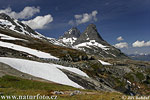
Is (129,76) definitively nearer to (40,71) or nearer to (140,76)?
(140,76)

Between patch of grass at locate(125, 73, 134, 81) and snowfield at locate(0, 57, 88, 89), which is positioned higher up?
snowfield at locate(0, 57, 88, 89)

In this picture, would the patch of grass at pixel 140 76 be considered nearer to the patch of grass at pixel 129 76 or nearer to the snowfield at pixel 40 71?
the patch of grass at pixel 129 76

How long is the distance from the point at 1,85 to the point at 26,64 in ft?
65.0

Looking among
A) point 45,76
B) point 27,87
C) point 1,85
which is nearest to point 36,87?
point 27,87

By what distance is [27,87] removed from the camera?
112 ft

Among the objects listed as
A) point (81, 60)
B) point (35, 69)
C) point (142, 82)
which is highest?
point (81, 60)

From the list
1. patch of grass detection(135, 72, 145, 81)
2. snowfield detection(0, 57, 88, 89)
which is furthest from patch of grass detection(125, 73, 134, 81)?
snowfield detection(0, 57, 88, 89)

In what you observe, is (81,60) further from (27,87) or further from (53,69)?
(27,87)

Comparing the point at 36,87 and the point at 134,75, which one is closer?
the point at 36,87

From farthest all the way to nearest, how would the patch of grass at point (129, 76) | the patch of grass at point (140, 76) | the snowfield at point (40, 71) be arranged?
the patch of grass at point (140, 76)
the patch of grass at point (129, 76)
the snowfield at point (40, 71)

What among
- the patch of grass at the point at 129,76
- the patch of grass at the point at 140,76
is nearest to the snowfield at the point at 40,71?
the patch of grass at the point at 129,76

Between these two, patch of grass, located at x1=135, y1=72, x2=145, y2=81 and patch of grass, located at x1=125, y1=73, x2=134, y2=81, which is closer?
patch of grass, located at x1=125, y1=73, x2=134, y2=81

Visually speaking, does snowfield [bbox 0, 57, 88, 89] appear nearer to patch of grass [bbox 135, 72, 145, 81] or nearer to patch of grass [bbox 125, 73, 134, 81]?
patch of grass [bbox 125, 73, 134, 81]

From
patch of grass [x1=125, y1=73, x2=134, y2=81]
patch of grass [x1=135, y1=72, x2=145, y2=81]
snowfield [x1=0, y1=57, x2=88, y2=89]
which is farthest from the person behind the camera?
patch of grass [x1=135, y1=72, x2=145, y2=81]
